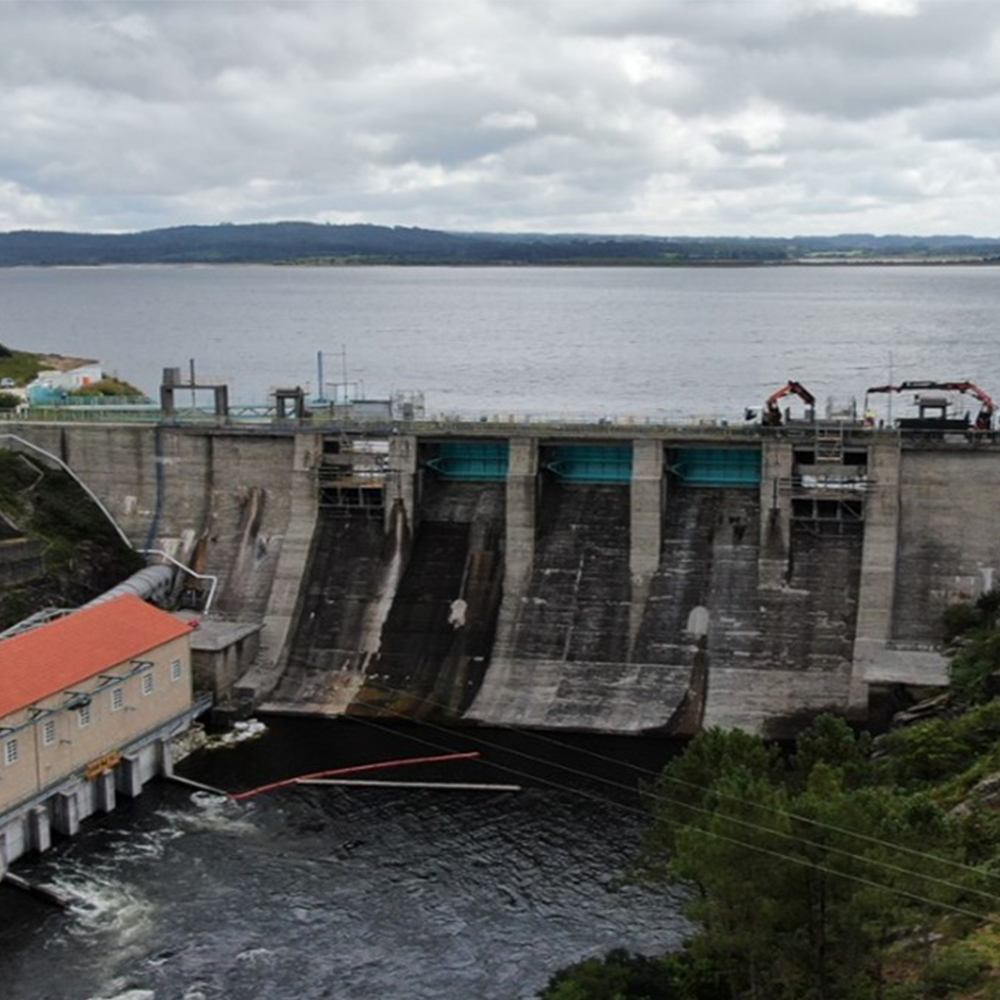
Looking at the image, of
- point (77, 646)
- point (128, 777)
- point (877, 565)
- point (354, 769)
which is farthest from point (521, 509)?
point (128, 777)

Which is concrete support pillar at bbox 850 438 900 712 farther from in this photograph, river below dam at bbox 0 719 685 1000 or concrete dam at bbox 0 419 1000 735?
river below dam at bbox 0 719 685 1000

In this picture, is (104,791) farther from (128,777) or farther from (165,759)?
(165,759)

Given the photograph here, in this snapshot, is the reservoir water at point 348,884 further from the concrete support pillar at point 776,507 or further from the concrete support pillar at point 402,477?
the concrete support pillar at point 402,477

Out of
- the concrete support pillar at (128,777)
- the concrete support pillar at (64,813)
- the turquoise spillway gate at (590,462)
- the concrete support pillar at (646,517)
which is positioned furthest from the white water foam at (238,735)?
the turquoise spillway gate at (590,462)

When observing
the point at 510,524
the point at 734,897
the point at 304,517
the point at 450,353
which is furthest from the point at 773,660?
the point at 450,353

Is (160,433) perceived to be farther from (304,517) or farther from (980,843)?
(980,843)

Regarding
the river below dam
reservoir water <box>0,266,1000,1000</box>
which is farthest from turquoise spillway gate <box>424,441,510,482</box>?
the river below dam
